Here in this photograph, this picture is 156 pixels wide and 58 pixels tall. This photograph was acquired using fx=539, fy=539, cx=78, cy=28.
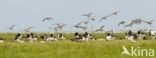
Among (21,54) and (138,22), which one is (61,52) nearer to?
(21,54)

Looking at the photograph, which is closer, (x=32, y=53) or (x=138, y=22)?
(x=32, y=53)

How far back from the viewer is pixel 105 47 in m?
39.6

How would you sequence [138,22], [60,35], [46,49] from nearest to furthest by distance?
1. [46,49]
2. [138,22]
3. [60,35]

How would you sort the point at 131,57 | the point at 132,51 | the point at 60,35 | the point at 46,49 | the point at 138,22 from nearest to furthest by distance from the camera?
the point at 131,57 → the point at 132,51 → the point at 46,49 → the point at 138,22 → the point at 60,35

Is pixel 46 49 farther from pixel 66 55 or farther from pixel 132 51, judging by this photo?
pixel 132 51

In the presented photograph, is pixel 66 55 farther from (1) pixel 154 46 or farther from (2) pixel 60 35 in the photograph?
(2) pixel 60 35

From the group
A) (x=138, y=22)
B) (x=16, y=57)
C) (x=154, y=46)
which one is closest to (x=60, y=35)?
(x=138, y=22)

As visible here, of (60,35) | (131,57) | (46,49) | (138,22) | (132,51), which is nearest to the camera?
(131,57)

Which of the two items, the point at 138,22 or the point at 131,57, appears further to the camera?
the point at 138,22

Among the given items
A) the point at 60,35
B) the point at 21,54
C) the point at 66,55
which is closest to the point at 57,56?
the point at 66,55

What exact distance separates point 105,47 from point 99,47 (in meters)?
0.53

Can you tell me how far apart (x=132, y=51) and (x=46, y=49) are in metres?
6.42

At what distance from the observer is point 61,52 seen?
36.8 m

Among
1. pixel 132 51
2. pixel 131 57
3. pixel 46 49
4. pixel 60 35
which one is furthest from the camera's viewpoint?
pixel 60 35
